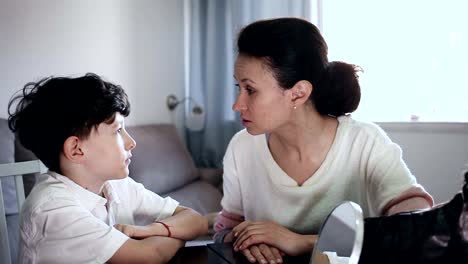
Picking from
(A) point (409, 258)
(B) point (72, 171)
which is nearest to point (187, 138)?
(B) point (72, 171)

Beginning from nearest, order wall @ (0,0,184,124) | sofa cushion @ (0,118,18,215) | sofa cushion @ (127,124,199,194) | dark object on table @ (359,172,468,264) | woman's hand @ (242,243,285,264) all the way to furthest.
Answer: dark object on table @ (359,172,468,264), woman's hand @ (242,243,285,264), sofa cushion @ (0,118,18,215), wall @ (0,0,184,124), sofa cushion @ (127,124,199,194)

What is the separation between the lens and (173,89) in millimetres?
3168

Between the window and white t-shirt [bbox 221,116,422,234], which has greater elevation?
the window

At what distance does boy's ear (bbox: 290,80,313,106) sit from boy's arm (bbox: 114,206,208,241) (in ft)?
1.28

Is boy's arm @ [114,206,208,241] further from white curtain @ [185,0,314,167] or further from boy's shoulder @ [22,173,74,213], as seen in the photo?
white curtain @ [185,0,314,167]

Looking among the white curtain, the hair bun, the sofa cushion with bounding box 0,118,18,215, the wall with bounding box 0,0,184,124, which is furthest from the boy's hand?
the white curtain

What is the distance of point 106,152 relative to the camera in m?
1.05

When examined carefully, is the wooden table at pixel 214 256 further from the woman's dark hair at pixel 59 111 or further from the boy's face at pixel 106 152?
the woman's dark hair at pixel 59 111

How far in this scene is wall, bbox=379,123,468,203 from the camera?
2.09 metres

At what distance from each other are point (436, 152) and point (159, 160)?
1.40m

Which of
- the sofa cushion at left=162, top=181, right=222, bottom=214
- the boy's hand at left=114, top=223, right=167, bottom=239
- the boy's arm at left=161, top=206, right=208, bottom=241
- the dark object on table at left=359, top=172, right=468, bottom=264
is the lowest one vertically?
the sofa cushion at left=162, top=181, right=222, bottom=214

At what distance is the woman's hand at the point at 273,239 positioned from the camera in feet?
3.01

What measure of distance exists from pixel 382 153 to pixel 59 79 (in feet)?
2.56

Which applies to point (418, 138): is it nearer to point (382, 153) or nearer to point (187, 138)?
point (382, 153)
